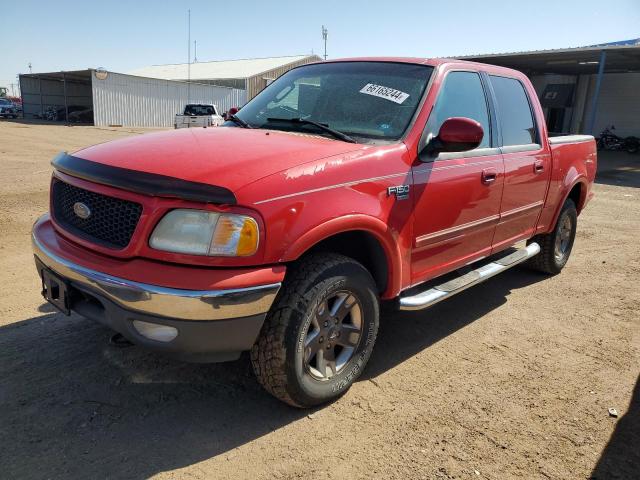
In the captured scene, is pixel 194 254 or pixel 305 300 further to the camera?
pixel 305 300

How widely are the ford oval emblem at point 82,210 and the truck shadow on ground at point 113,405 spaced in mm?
1018

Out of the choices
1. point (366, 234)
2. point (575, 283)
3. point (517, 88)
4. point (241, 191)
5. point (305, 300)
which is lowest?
point (575, 283)

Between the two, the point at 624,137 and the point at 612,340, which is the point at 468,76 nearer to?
the point at 612,340

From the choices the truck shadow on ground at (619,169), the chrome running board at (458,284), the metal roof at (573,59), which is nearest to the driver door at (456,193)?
the chrome running board at (458,284)

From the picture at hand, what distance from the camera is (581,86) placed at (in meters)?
28.9

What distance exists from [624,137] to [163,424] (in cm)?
3037

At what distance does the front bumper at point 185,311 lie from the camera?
2.25 meters

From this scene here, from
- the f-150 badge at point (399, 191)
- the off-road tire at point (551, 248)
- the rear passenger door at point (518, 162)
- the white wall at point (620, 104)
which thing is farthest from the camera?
the white wall at point (620, 104)

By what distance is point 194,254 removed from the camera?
2314mm

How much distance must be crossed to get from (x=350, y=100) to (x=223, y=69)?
50.4m

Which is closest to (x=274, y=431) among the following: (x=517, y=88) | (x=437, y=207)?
(x=437, y=207)

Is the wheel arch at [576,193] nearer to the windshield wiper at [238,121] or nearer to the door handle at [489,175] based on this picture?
the door handle at [489,175]

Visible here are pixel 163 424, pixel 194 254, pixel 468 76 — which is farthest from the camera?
pixel 468 76

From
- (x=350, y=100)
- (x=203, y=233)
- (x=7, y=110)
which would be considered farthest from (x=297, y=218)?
(x=7, y=110)
